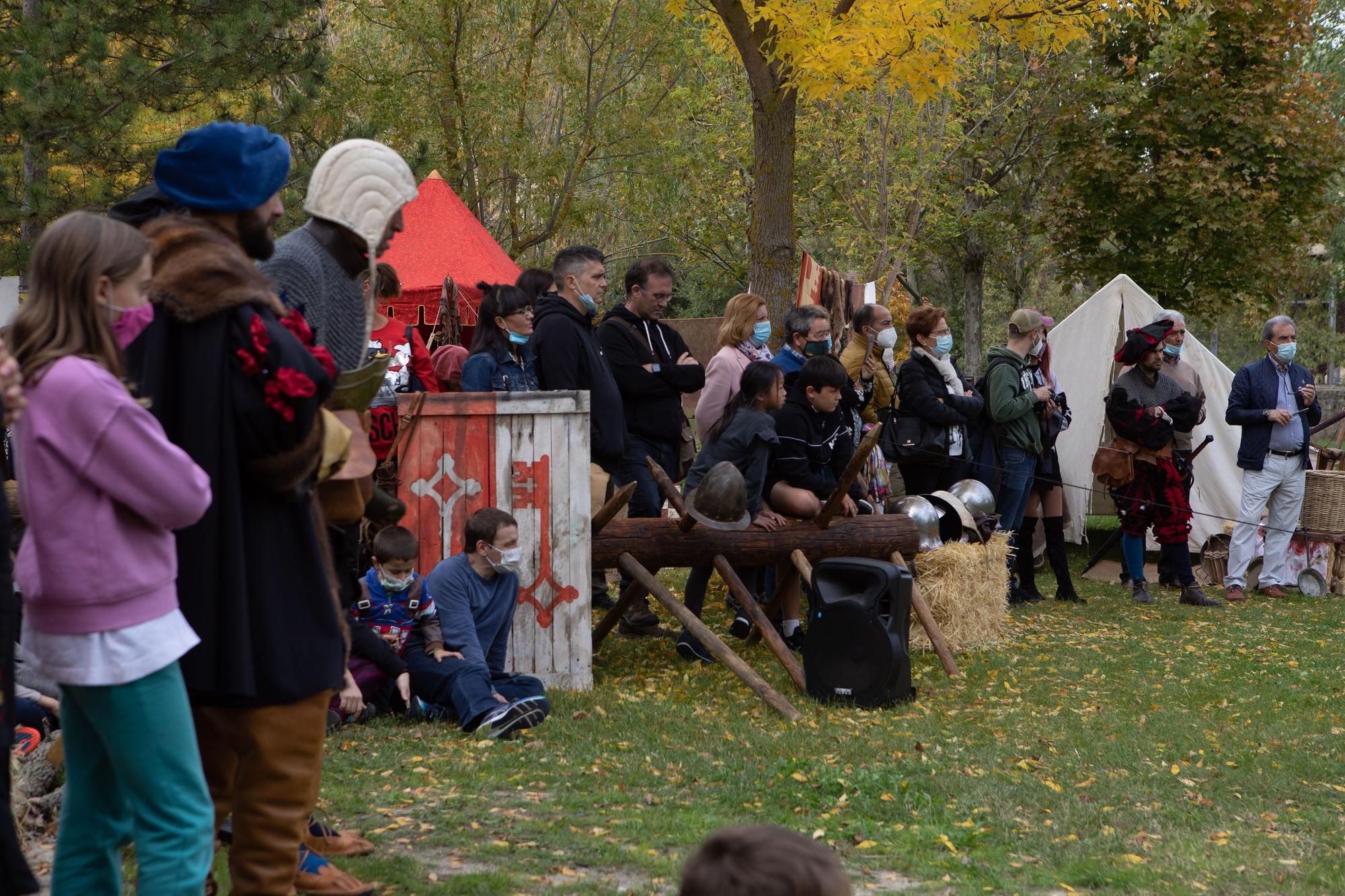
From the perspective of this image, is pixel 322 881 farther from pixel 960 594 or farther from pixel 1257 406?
pixel 1257 406

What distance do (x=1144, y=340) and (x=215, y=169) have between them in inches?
343

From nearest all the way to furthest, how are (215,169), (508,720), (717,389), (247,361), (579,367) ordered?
(247,361)
(215,169)
(508,720)
(579,367)
(717,389)

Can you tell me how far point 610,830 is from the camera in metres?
4.57

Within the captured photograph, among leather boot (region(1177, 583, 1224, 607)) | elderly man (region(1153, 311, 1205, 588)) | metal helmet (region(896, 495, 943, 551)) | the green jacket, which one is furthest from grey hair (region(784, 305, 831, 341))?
leather boot (region(1177, 583, 1224, 607))

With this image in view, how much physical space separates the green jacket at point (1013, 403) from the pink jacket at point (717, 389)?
98.9 inches

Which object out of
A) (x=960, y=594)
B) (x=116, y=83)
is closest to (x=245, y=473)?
(x=960, y=594)

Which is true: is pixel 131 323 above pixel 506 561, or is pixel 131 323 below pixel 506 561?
above

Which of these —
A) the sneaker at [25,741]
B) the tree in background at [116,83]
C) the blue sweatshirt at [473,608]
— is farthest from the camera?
the tree in background at [116,83]

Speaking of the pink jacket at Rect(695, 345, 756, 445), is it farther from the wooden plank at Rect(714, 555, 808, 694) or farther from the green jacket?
the green jacket

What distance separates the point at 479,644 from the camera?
619cm

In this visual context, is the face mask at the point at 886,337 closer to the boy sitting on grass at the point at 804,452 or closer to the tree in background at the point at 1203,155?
the boy sitting on grass at the point at 804,452

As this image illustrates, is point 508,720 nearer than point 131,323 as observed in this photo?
No

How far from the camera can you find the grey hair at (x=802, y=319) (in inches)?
334

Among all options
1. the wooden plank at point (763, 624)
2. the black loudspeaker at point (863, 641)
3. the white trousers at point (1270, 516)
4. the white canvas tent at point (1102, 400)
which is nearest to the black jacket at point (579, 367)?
the wooden plank at point (763, 624)
